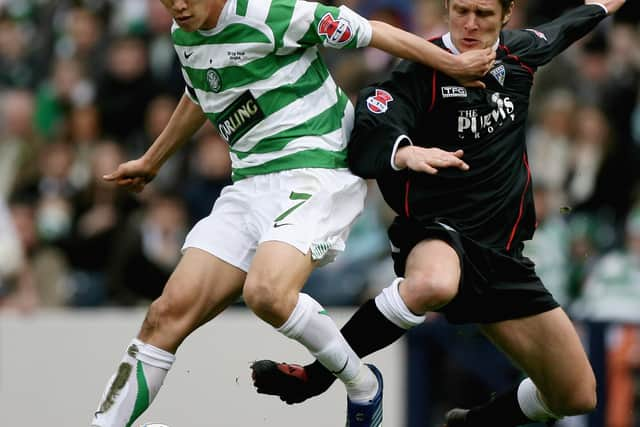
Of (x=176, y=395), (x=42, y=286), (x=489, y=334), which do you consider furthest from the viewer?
(x=42, y=286)

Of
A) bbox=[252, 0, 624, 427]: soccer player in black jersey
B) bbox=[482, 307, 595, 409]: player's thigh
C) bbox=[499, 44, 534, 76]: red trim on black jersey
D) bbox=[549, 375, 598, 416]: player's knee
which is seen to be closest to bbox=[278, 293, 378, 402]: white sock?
bbox=[252, 0, 624, 427]: soccer player in black jersey

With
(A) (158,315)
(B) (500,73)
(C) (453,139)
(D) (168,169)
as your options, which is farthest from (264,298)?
(D) (168,169)

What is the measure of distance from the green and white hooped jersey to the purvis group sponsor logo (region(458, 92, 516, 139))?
57 centimetres

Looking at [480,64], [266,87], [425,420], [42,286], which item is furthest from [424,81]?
[42,286]

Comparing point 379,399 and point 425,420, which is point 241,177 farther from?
point 425,420

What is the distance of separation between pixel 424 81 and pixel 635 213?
4.14m

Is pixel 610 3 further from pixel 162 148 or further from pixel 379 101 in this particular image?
pixel 162 148

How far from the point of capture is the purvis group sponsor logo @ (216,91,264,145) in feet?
21.6

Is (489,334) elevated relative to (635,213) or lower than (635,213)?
elevated

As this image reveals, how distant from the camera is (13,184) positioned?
12.9m

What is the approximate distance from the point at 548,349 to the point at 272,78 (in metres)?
1.86

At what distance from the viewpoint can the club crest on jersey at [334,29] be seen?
6.53 m

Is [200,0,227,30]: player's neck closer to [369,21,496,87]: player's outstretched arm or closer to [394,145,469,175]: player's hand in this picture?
[369,21,496,87]: player's outstretched arm

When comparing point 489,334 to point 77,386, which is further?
point 77,386
